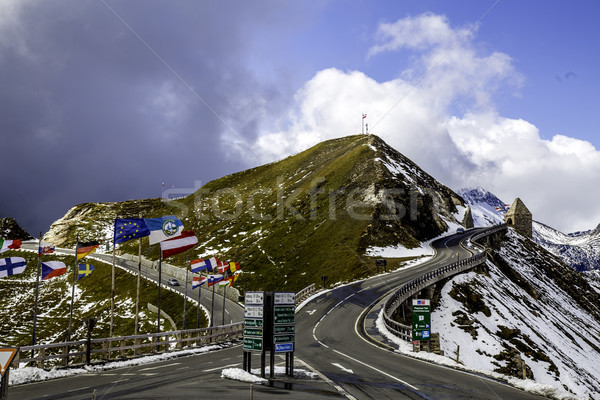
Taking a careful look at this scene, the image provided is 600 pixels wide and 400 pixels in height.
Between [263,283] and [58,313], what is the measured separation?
38.5 m

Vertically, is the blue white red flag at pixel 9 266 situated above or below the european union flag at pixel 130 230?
below

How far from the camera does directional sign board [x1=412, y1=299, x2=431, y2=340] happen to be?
26188mm

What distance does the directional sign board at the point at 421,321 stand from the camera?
26188mm

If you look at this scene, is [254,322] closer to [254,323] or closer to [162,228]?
[254,323]

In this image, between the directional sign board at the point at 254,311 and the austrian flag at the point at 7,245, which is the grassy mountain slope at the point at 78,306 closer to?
the austrian flag at the point at 7,245

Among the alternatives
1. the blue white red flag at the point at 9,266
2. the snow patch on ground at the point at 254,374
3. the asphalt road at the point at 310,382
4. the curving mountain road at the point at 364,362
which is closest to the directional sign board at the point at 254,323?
the snow patch on ground at the point at 254,374

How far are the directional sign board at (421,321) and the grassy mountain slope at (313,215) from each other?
138ft

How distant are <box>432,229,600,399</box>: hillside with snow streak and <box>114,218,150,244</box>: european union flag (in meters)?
23.7

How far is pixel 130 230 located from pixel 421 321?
20.0 metres

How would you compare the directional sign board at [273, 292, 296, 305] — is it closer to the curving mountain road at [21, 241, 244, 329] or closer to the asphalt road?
the asphalt road

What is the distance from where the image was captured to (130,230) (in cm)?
2914

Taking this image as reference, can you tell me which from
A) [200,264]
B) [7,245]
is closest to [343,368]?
[200,264]

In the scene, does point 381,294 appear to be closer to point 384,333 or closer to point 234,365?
point 384,333

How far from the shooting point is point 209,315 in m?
60.1
